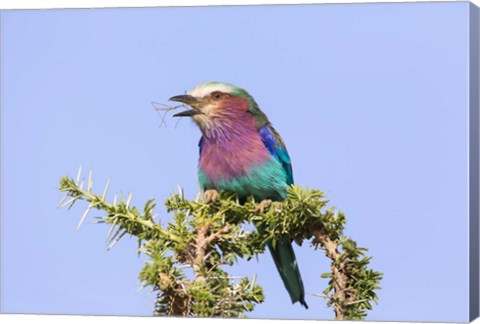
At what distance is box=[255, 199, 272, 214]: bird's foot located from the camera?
6.18 metres

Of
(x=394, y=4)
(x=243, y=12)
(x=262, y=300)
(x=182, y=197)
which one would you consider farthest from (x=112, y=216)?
(x=394, y=4)

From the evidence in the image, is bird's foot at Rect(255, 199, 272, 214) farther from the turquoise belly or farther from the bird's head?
the bird's head

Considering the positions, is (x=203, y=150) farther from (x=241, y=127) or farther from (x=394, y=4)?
(x=394, y=4)

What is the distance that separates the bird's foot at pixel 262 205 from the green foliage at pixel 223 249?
5 cm

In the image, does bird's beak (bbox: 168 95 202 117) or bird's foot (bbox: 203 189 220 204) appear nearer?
bird's foot (bbox: 203 189 220 204)

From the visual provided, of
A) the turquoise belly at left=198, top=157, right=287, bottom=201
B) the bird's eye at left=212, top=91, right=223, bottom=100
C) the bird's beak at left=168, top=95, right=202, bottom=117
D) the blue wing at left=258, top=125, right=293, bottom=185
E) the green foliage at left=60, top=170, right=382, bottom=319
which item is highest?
the bird's eye at left=212, top=91, right=223, bottom=100

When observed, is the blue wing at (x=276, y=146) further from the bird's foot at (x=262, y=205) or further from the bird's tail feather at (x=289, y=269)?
the bird's tail feather at (x=289, y=269)

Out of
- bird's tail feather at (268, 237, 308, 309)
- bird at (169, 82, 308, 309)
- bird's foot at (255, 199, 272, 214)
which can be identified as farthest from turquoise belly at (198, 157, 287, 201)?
bird's tail feather at (268, 237, 308, 309)

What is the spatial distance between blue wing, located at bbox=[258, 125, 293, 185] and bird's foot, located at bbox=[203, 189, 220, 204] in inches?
14.5

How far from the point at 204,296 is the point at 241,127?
3.62 ft

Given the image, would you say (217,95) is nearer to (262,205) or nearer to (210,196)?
(210,196)

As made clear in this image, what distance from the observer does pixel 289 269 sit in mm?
6422

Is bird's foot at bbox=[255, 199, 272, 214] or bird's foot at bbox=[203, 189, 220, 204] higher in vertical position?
bird's foot at bbox=[203, 189, 220, 204]

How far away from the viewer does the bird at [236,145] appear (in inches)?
257
